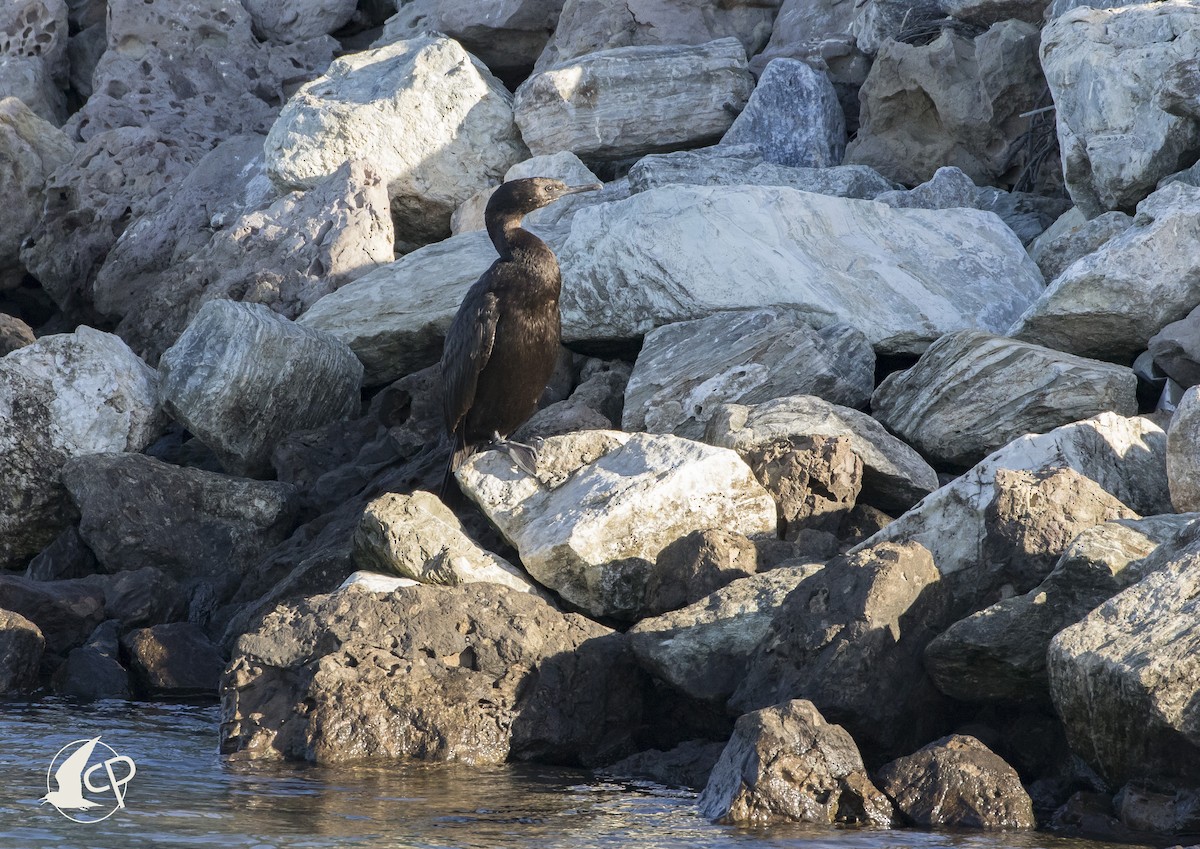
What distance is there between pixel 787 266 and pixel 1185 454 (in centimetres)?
325

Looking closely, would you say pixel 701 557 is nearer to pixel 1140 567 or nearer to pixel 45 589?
pixel 1140 567

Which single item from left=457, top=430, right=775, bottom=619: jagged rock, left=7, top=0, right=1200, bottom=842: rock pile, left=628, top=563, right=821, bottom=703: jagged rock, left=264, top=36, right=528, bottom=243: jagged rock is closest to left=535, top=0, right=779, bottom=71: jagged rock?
left=7, top=0, right=1200, bottom=842: rock pile

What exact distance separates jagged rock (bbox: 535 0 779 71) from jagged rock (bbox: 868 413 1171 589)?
7.61m

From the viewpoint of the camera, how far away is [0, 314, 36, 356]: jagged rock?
11.1 metres

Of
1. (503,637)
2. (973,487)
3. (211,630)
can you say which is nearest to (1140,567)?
(973,487)

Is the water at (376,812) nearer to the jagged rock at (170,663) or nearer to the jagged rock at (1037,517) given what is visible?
the jagged rock at (170,663)

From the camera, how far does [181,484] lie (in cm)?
918

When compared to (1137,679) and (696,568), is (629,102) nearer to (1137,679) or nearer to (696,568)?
(696,568)

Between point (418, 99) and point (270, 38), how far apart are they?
4575 millimetres

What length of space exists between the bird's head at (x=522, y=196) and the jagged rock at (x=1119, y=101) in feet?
11.9

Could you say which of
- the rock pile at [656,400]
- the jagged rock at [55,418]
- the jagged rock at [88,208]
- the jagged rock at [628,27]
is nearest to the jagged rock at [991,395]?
the rock pile at [656,400]

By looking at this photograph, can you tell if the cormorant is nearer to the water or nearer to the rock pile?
the rock pile

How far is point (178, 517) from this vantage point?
9.09 meters

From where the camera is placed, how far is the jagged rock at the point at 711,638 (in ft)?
19.8
